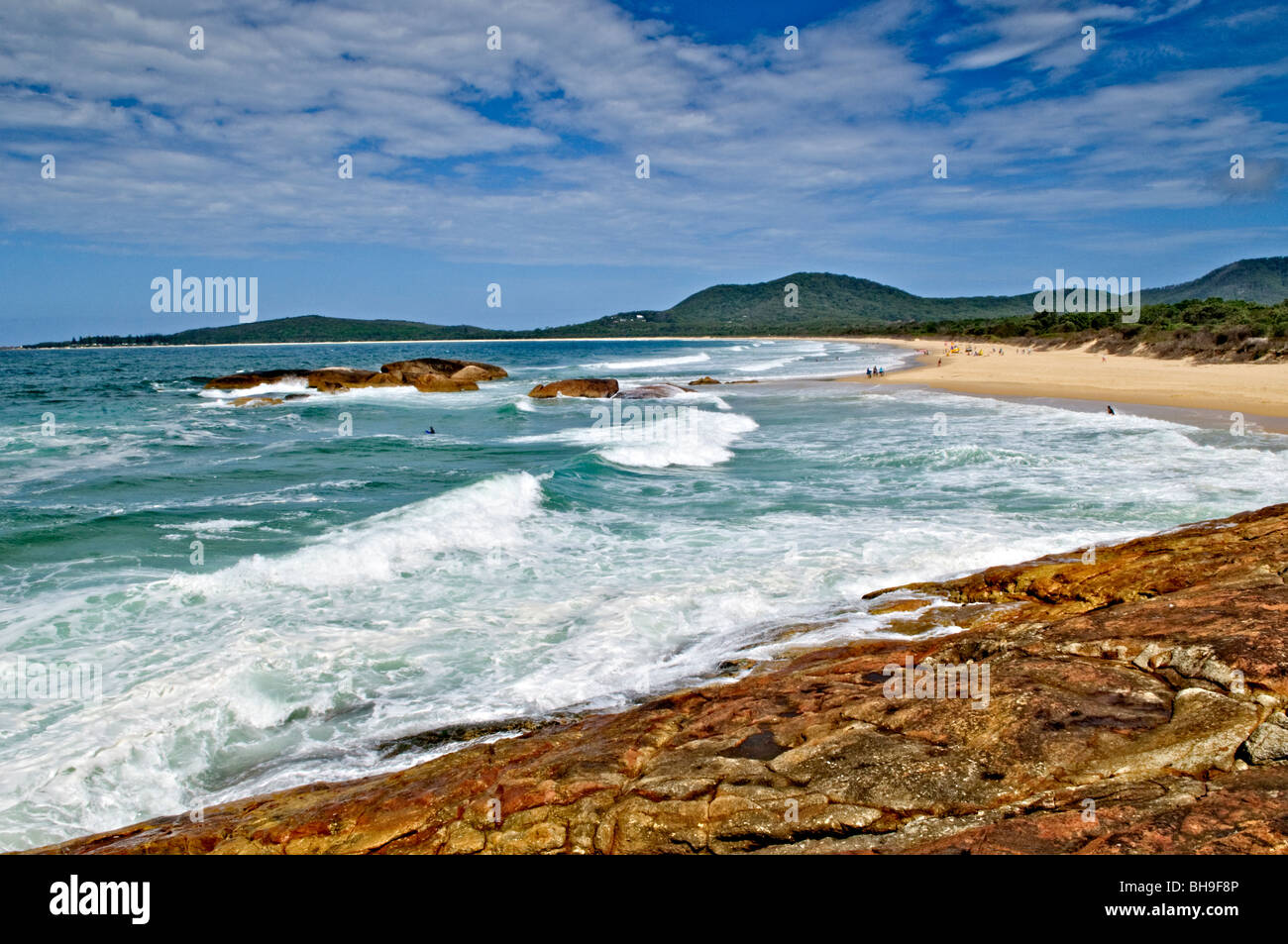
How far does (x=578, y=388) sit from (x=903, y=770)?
36979 millimetres

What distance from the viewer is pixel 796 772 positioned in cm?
423

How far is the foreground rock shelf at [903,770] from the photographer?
3453 millimetres

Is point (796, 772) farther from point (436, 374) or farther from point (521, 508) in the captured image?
point (436, 374)

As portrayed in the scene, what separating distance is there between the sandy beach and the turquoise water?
22.2ft

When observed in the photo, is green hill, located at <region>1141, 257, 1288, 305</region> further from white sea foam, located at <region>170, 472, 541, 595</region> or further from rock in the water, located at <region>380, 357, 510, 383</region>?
white sea foam, located at <region>170, 472, 541, 595</region>

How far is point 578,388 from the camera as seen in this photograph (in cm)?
4019

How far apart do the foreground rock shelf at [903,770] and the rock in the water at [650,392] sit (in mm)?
30960

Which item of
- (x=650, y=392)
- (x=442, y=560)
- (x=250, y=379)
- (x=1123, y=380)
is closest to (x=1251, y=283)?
(x=1123, y=380)

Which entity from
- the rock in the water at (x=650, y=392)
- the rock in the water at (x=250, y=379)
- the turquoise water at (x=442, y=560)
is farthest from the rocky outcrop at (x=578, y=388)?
the rock in the water at (x=250, y=379)

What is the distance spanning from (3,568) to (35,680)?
512cm

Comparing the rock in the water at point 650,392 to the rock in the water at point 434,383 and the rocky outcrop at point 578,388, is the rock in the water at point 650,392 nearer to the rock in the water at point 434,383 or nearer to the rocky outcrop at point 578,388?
the rocky outcrop at point 578,388

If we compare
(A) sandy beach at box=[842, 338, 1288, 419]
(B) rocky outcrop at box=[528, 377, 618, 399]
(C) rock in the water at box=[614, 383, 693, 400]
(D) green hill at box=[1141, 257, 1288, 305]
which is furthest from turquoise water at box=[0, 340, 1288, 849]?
(D) green hill at box=[1141, 257, 1288, 305]
